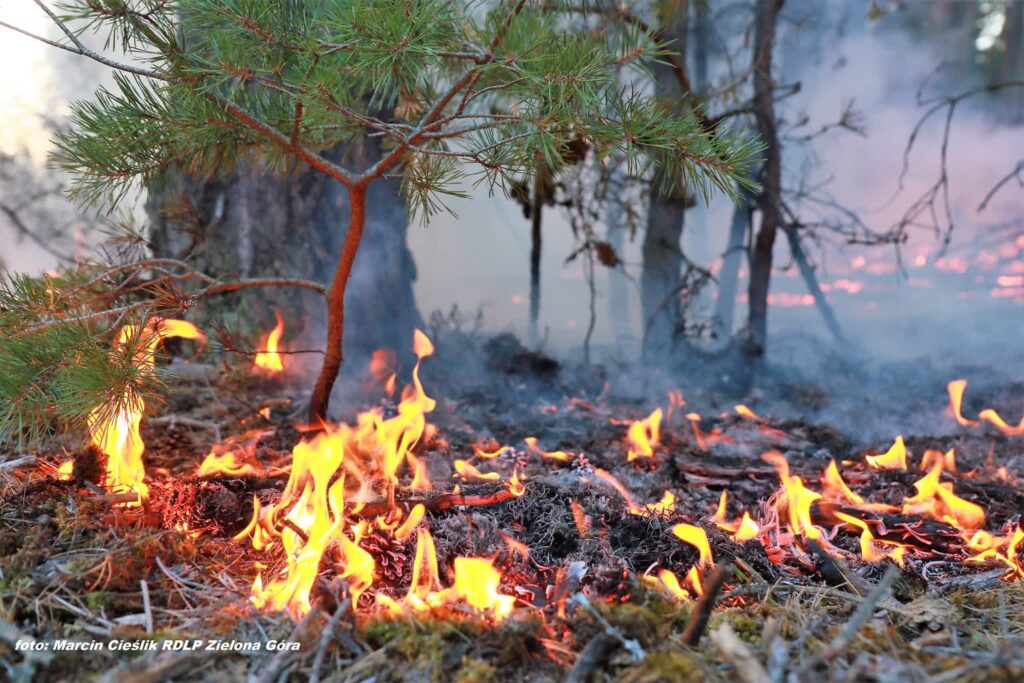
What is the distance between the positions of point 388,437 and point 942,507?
1942 mm

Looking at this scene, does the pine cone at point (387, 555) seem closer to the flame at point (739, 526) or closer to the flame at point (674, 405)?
the flame at point (739, 526)

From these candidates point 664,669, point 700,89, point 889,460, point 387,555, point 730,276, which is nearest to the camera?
point 664,669

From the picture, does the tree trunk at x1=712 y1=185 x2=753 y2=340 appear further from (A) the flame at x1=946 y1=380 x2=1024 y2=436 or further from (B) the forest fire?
(B) the forest fire

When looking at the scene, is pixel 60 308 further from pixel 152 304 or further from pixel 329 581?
pixel 329 581

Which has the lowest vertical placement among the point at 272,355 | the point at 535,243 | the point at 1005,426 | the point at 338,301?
the point at 1005,426

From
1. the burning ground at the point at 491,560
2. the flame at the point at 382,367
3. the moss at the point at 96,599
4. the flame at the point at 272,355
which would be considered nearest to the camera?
the burning ground at the point at 491,560

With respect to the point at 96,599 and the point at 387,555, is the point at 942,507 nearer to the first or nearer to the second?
the point at 387,555

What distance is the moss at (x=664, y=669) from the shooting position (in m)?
1.19

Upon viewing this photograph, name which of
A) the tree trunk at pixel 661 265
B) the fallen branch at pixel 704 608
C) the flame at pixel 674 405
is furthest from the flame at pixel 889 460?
the tree trunk at pixel 661 265

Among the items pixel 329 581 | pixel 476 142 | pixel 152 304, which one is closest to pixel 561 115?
pixel 476 142

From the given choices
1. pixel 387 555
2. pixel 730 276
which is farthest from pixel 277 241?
pixel 730 276

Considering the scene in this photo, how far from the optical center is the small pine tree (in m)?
1.70

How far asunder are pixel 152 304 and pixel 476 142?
1.25 metres

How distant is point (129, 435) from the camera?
82.7 inches
